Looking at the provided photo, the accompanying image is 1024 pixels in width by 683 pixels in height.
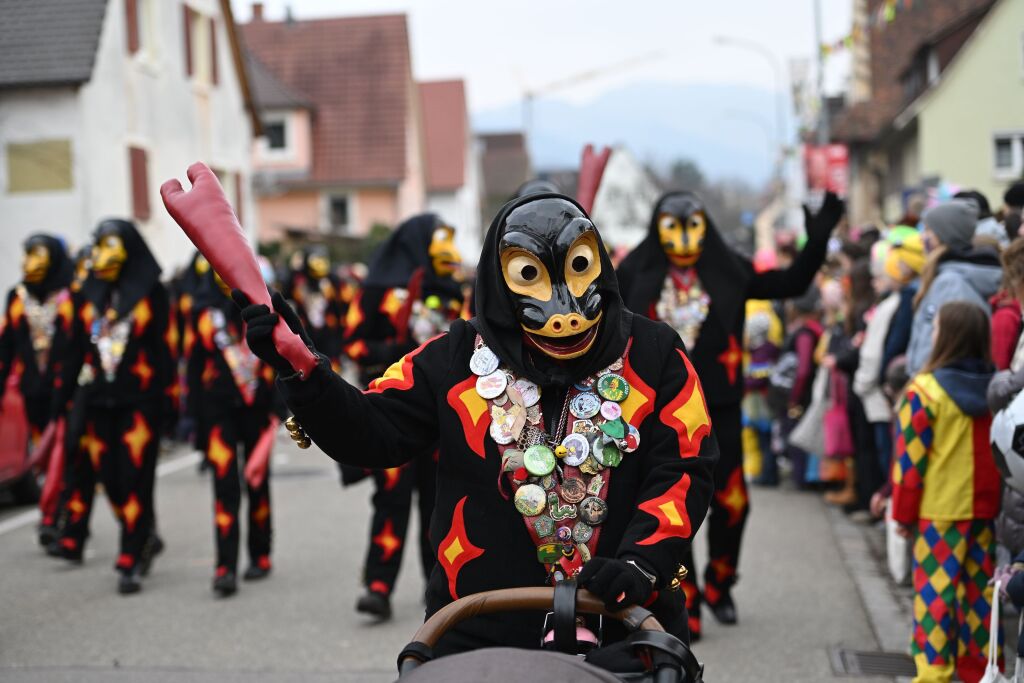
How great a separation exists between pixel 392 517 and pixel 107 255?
100 inches

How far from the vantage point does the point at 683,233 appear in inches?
275

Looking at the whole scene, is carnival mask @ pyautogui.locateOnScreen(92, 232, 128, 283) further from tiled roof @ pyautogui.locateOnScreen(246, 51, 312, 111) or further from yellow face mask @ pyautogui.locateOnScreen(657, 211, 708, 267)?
tiled roof @ pyautogui.locateOnScreen(246, 51, 312, 111)

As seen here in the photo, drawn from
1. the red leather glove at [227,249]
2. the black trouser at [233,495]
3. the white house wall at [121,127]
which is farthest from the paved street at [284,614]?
the white house wall at [121,127]

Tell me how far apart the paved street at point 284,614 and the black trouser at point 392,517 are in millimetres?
265

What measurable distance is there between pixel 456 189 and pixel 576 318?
52.4 metres

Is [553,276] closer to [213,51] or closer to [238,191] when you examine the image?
[213,51]

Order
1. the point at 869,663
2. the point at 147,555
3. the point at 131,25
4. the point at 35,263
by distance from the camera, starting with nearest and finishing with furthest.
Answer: the point at 869,663 → the point at 147,555 → the point at 35,263 → the point at 131,25

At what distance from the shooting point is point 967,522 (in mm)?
5641

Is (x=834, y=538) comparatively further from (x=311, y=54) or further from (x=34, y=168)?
(x=311, y=54)

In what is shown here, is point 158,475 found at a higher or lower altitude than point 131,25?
lower

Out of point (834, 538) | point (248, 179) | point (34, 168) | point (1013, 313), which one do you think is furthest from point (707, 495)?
point (248, 179)

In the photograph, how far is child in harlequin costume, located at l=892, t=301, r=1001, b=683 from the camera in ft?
18.3


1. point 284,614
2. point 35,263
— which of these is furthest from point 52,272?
point 284,614

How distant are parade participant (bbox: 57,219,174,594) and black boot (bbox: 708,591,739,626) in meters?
3.62
